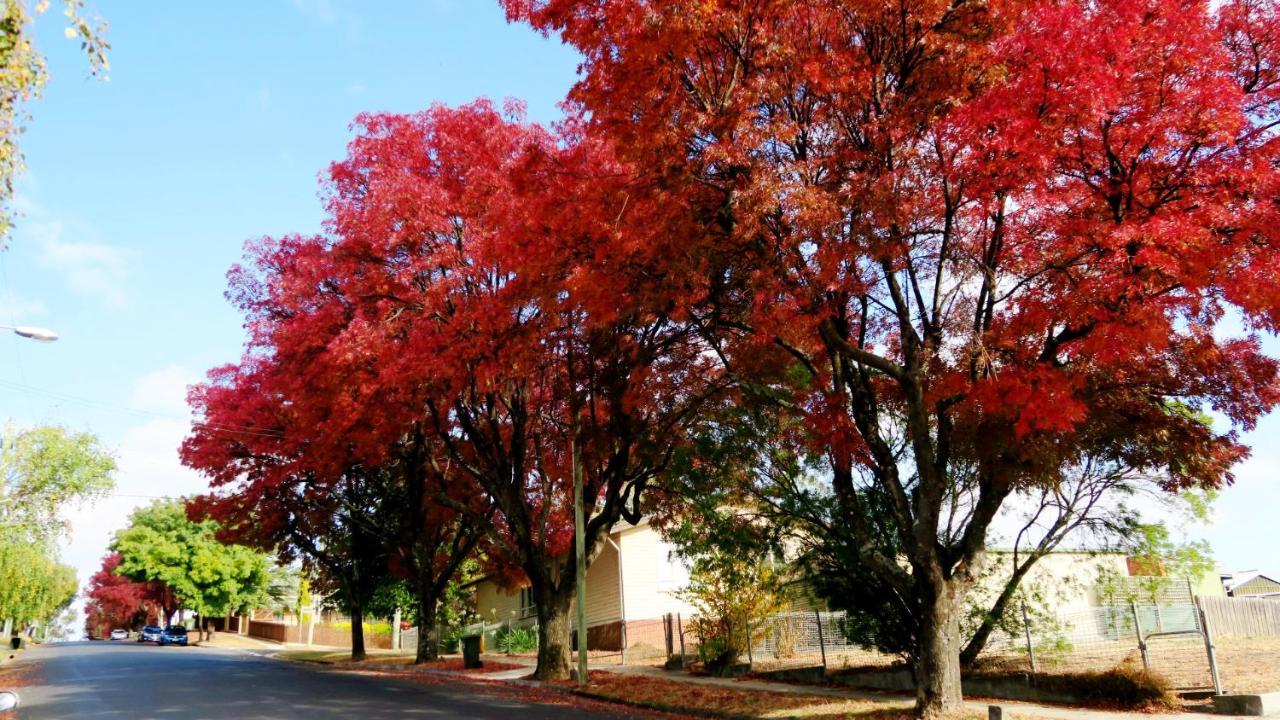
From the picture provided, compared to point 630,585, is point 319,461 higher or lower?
higher

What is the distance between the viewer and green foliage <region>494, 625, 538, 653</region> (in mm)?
33875

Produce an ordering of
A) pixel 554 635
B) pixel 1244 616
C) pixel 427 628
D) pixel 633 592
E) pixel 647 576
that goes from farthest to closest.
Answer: pixel 647 576, pixel 633 592, pixel 427 628, pixel 554 635, pixel 1244 616

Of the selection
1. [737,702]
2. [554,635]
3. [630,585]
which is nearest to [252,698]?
[554,635]

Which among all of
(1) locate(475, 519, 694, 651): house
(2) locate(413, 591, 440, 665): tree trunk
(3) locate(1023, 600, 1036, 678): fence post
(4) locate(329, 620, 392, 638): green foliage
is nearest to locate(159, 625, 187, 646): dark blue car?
(4) locate(329, 620, 392, 638): green foliage

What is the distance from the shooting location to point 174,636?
194ft

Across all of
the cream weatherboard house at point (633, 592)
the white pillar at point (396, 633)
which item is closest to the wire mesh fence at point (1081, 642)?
the cream weatherboard house at point (633, 592)

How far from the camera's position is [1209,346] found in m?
12.6

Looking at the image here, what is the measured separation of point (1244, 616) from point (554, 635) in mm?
16889

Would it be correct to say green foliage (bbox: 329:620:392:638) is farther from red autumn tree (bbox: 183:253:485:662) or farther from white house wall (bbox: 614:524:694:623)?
white house wall (bbox: 614:524:694:623)

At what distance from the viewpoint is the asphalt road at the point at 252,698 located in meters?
14.1

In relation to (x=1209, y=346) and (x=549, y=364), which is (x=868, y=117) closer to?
(x=1209, y=346)

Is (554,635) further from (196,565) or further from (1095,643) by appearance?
(196,565)

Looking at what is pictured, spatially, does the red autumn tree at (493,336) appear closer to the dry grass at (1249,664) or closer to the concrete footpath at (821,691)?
the concrete footpath at (821,691)

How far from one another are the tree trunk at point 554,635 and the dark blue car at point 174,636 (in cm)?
4874
